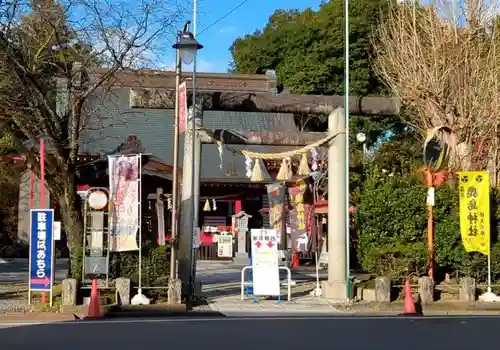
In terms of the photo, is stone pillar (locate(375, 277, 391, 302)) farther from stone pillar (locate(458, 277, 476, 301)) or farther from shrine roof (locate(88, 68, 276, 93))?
shrine roof (locate(88, 68, 276, 93))

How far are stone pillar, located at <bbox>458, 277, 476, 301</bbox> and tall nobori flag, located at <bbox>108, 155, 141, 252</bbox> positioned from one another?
8.06 meters

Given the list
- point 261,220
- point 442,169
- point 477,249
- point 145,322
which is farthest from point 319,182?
point 145,322

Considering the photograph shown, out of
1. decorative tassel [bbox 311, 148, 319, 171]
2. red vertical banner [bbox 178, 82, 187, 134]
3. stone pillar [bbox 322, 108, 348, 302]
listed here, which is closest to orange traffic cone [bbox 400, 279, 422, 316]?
stone pillar [bbox 322, 108, 348, 302]

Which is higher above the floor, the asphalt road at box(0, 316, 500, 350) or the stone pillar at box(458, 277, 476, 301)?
the stone pillar at box(458, 277, 476, 301)

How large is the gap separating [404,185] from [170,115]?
1822 cm

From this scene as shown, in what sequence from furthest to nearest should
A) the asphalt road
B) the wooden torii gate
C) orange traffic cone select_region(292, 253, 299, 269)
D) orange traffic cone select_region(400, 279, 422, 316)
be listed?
orange traffic cone select_region(292, 253, 299, 269)
the wooden torii gate
orange traffic cone select_region(400, 279, 422, 316)
the asphalt road

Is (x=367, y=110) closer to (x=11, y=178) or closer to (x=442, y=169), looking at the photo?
(x=442, y=169)

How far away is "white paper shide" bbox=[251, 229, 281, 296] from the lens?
16.0m

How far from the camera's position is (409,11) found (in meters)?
21.9

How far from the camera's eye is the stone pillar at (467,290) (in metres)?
15.8

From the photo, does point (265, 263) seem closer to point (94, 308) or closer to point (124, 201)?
point (124, 201)

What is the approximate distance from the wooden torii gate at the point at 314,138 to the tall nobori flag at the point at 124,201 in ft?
4.53

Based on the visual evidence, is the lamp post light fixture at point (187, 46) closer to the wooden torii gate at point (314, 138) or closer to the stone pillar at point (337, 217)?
the wooden torii gate at point (314, 138)

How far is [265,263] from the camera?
636 inches
